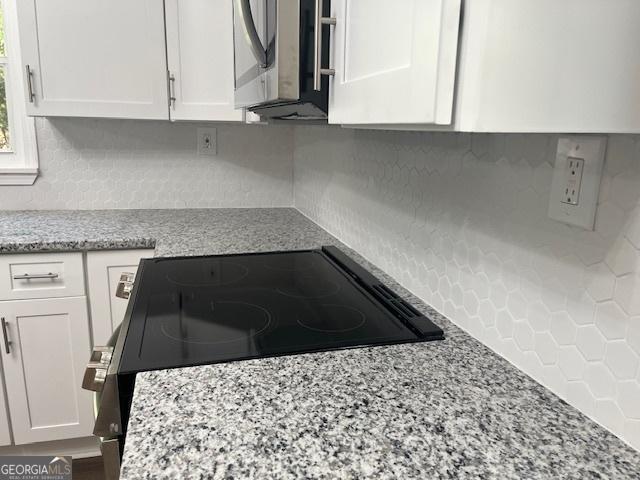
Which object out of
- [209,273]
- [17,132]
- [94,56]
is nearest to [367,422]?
[209,273]

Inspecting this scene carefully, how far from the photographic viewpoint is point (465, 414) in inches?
27.8

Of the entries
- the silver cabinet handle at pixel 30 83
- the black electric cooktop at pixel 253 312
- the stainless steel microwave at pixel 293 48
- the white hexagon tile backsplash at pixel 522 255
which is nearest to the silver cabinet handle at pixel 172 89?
the silver cabinet handle at pixel 30 83

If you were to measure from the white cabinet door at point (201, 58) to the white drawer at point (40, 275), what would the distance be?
71 cm

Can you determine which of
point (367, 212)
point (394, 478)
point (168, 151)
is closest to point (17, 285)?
point (168, 151)

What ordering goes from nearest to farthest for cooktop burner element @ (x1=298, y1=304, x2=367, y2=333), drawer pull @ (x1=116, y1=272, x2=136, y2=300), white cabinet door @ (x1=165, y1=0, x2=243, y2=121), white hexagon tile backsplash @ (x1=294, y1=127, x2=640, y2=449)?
1. white hexagon tile backsplash @ (x1=294, y1=127, x2=640, y2=449)
2. cooktop burner element @ (x1=298, y1=304, x2=367, y2=333)
3. drawer pull @ (x1=116, y1=272, x2=136, y2=300)
4. white cabinet door @ (x1=165, y1=0, x2=243, y2=121)

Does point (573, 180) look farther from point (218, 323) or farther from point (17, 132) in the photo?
point (17, 132)

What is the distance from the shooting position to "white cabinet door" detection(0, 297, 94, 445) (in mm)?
1721

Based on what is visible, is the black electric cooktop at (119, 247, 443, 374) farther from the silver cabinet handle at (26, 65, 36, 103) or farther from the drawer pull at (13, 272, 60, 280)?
the silver cabinet handle at (26, 65, 36, 103)

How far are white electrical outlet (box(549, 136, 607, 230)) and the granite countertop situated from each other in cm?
29

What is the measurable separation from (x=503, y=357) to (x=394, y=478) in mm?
410

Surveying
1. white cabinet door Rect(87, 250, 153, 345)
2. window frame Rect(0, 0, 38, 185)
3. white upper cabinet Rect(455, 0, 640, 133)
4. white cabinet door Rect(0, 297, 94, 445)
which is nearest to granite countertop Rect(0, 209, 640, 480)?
white upper cabinet Rect(455, 0, 640, 133)

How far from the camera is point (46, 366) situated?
69.3 inches

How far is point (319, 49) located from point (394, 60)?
231mm

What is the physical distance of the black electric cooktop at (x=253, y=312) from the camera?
0.88 meters
